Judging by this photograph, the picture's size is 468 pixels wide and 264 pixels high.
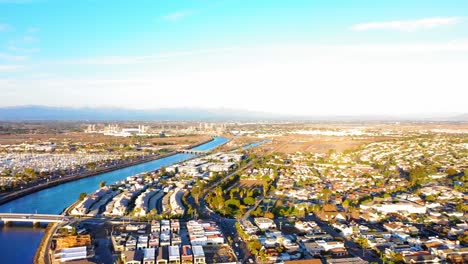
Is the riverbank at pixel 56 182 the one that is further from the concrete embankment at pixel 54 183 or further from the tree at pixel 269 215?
the tree at pixel 269 215

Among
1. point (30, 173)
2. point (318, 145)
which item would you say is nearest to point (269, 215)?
point (30, 173)

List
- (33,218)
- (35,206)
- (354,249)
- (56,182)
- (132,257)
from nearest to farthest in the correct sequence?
(132,257)
(354,249)
(33,218)
(35,206)
(56,182)

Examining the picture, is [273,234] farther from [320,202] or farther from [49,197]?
[49,197]

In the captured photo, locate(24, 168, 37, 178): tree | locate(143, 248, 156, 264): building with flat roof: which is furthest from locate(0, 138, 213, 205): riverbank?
locate(143, 248, 156, 264): building with flat roof

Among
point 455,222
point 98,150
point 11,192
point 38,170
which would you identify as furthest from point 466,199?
point 98,150

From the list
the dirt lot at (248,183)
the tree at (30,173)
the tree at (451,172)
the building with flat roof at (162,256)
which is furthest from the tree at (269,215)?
the tree at (30,173)

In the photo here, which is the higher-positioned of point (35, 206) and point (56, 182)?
point (56, 182)

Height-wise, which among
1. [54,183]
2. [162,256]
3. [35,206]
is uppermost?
[162,256]

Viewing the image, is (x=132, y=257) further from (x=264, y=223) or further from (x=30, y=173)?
(x=30, y=173)

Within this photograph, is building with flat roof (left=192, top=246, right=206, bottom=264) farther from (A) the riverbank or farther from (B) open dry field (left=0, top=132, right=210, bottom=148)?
(B) open dry field (left=0, top=132, right=210, bottom=148)
